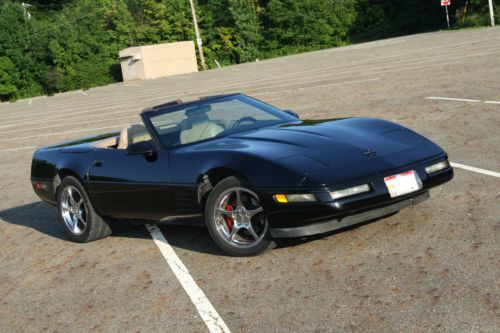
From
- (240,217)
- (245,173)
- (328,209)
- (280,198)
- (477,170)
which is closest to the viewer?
(328,209)

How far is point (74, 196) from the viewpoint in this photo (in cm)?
694

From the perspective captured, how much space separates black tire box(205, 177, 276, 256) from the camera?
5172 mm

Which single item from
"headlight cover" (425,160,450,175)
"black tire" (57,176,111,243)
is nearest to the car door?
"black tire" (57,176,111,243)

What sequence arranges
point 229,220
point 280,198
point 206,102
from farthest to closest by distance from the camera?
point 206,102, point 229,220, point 280,198

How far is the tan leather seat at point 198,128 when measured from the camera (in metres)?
6.04

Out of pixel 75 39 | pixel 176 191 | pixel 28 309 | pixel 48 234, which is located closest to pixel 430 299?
pixel 176 191

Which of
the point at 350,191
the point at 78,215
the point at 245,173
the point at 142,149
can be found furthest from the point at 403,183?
the point at 78,215

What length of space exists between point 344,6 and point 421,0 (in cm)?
753

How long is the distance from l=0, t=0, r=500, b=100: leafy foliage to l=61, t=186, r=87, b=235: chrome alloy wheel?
2294 inches

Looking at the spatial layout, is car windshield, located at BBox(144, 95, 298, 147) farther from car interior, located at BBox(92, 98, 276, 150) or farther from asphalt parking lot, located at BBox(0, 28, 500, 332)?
asphalt parking lot, located at BBox(0, 28, 500, 332)

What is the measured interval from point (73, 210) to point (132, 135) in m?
0.95

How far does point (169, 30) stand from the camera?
2761 inches

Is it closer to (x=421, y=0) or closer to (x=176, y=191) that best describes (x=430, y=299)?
(x=176, y=191)

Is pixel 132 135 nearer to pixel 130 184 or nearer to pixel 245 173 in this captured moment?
pixel 130 184
